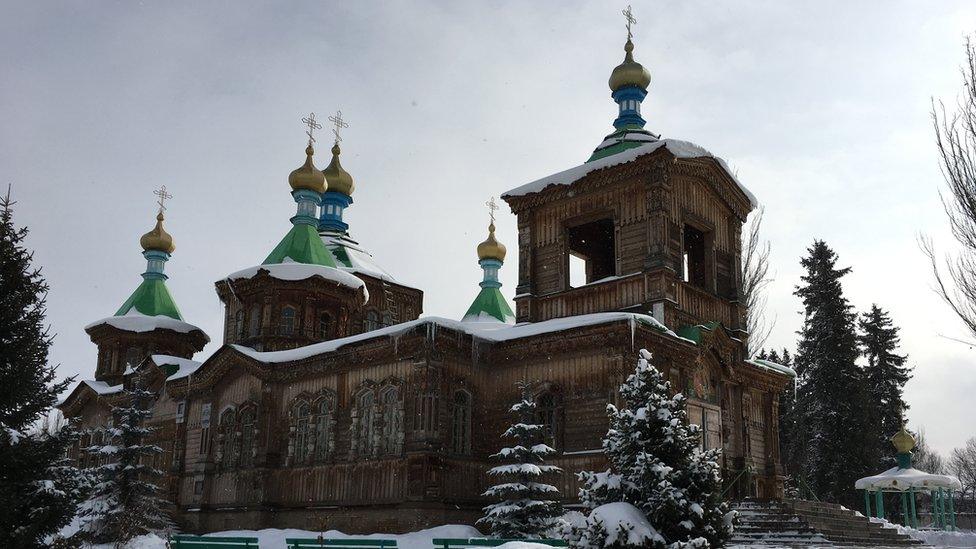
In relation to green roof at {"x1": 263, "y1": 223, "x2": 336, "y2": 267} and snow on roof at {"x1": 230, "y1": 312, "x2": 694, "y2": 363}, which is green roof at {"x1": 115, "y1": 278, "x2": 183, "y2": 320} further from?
snow on roof at {"x1": 230, "y1": 312, "x2": 694, "y2": 363}

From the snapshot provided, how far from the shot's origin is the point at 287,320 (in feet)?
84.4

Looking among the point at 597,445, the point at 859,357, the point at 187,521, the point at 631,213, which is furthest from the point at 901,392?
the point at 187,521

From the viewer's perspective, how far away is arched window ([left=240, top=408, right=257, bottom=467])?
2208 centimetres

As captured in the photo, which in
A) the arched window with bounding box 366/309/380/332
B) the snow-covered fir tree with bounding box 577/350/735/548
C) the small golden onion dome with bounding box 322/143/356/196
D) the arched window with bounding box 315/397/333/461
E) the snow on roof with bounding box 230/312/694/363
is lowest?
the snow-covered fir tree with bounding box 577/350/735/548

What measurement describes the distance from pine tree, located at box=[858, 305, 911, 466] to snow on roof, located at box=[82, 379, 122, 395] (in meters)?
27.9

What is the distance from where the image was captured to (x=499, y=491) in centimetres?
1653

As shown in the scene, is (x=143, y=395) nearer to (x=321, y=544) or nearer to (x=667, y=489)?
(x=321, y=544)

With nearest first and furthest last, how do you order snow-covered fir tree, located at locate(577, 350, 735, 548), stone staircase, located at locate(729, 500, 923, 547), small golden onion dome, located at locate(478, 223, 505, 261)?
snow-covered fir tree, located at locate(577, 350, 735, 548) → stone staircase, located at locate(729, 500, 923, 547) → small golden onion dome, located at locate(478, 223, 505, 261)

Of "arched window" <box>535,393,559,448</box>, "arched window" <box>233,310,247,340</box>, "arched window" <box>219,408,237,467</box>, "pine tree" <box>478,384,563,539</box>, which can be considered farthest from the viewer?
"arched window" <box>233,310,247,340</box>

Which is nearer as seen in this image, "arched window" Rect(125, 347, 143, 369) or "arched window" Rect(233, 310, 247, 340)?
"arched window" Rect(233, 310, 247, 340)

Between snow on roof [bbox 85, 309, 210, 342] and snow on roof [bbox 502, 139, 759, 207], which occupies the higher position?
snow on roof [bbox 502, 139, 759, 207]

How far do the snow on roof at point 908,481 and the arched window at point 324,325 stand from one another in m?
16.4

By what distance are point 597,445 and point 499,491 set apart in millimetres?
2316

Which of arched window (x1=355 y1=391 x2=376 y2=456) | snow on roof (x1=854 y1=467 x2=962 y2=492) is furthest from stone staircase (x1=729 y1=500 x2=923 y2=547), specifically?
arched window (x1=355 y1=391 x2=376 y2=456)
